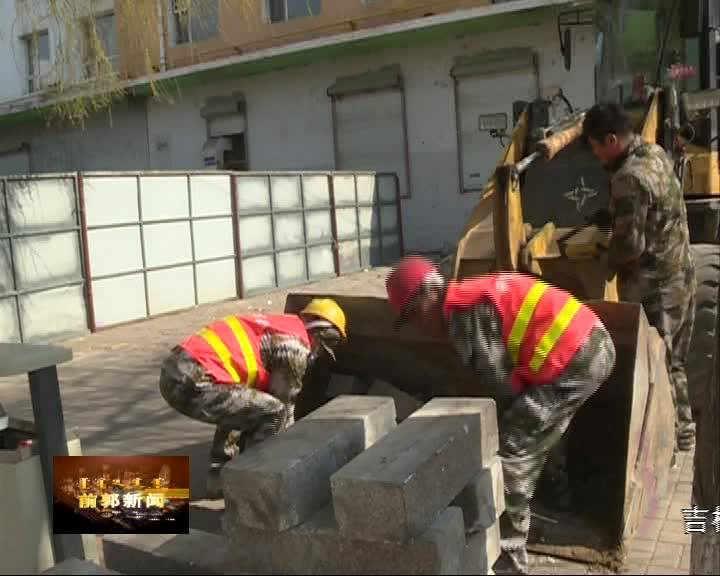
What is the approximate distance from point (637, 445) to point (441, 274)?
1194 mm

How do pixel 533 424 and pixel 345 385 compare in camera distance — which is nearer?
pixel 533 424

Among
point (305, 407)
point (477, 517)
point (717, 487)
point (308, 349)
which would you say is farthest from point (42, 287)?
point (717, 487)

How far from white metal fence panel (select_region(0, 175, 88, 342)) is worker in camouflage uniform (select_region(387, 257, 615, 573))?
6.62 m

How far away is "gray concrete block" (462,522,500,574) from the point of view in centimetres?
263

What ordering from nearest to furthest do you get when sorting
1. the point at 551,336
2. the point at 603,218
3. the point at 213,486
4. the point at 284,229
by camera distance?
A: 1. the point at 551,336
2. the point at 213,486
3. the point at 603,218
4. the point at 284,229

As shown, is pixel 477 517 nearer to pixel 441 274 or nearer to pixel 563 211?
pixel 441 274

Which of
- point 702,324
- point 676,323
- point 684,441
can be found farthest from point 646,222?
point 684,441

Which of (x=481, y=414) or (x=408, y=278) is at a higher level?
(x=408, y=278)

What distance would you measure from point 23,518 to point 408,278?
1.68 m

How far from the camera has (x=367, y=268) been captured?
14.9 meters

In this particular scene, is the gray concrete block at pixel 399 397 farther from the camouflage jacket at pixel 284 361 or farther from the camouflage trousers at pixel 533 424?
the camouflage trousers at pixel 533 424

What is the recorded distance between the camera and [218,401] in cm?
380

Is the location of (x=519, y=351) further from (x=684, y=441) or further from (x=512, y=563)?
(x=684, y=441)
